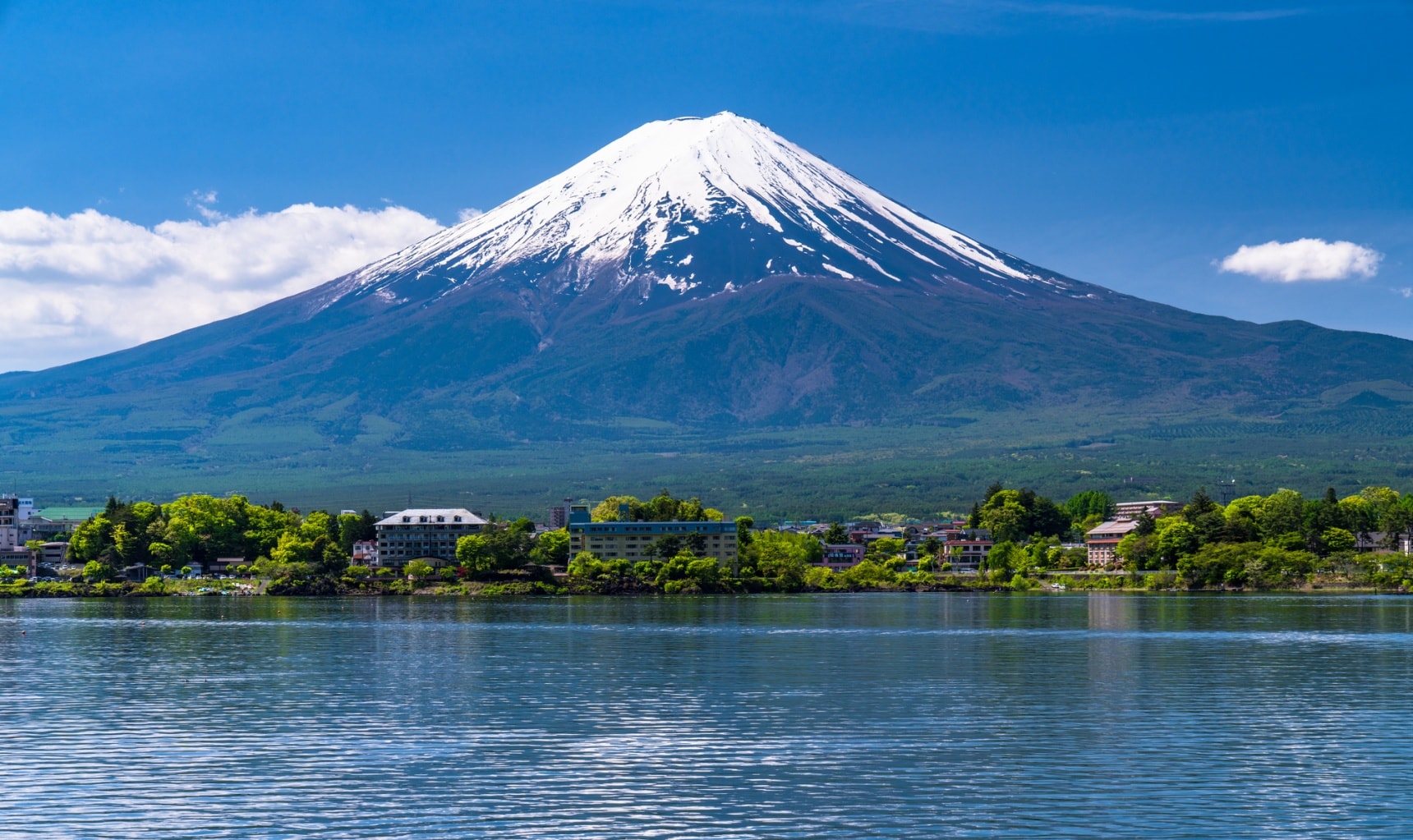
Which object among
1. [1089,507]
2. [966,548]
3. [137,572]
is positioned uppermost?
[1089,507]

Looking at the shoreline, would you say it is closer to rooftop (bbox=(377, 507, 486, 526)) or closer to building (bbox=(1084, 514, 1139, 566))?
rooftop (bbox=(377, 507, 486, 526))

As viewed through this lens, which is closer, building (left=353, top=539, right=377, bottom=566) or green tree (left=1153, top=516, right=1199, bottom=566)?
green tree (left=1153, top=516, right=1199, bottom=566)

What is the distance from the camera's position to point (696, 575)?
256 feet

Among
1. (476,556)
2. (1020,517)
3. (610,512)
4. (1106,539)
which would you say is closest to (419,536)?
(476,556)

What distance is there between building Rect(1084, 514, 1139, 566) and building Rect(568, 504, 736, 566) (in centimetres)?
2206

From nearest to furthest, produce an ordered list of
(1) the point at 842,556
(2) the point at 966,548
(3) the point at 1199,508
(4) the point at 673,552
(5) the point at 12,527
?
(4) the point at 673,552
(3) the point at 1199,508
(1) the point at 842,556
(2) the point at 966,548
(5) the point at 12,527

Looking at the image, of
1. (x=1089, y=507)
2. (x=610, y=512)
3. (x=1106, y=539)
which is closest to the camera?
(x=1106, y=539)

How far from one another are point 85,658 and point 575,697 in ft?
49.6

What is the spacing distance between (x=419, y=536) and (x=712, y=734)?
63.2 meters

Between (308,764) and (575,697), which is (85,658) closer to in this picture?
(575,697)

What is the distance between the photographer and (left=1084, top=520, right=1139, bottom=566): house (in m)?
90.6

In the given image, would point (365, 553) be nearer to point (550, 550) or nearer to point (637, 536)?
point (550, 550)

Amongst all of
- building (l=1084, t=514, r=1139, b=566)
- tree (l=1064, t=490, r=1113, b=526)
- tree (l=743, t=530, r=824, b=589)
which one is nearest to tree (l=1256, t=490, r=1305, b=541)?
building (l=1084, t=514, r=1139, b=566)

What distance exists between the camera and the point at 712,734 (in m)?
24.4
